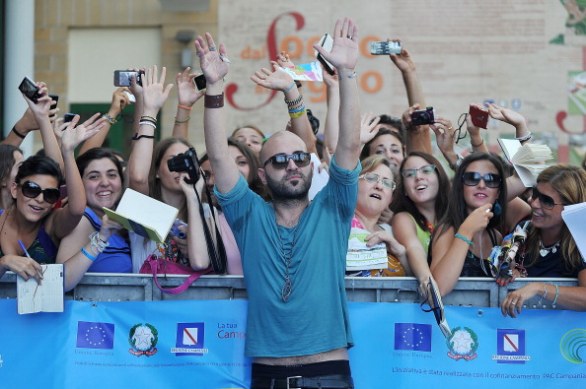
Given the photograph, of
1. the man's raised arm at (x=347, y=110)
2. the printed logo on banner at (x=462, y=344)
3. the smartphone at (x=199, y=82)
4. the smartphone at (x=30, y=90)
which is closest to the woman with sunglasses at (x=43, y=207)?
the smartphone at (x=30, y=90)

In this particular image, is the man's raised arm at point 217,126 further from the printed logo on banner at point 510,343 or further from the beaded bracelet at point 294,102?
the printed logo on banner at point 510,343

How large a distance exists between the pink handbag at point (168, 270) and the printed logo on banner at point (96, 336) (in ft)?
1.20

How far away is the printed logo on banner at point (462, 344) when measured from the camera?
5121 millimetres

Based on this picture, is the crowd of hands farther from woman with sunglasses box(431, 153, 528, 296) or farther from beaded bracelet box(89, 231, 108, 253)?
woman with sunglasses box(431, 153, 528, 296)

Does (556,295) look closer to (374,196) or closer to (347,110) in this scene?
(374,196)

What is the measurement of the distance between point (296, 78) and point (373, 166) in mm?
774

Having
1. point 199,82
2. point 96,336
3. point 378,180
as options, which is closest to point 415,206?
point 378,180

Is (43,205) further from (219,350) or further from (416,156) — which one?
(416,156)

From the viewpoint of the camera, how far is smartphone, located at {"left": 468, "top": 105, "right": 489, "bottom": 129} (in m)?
6.38

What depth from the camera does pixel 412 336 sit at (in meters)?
5.15

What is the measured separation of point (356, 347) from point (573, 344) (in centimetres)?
115

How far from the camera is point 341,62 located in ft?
16.0

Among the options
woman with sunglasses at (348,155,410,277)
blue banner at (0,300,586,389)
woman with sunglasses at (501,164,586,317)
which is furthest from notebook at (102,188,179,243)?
woman with sunglasses at (501,164,586,317)

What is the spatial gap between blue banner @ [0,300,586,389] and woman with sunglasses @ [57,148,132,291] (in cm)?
25
